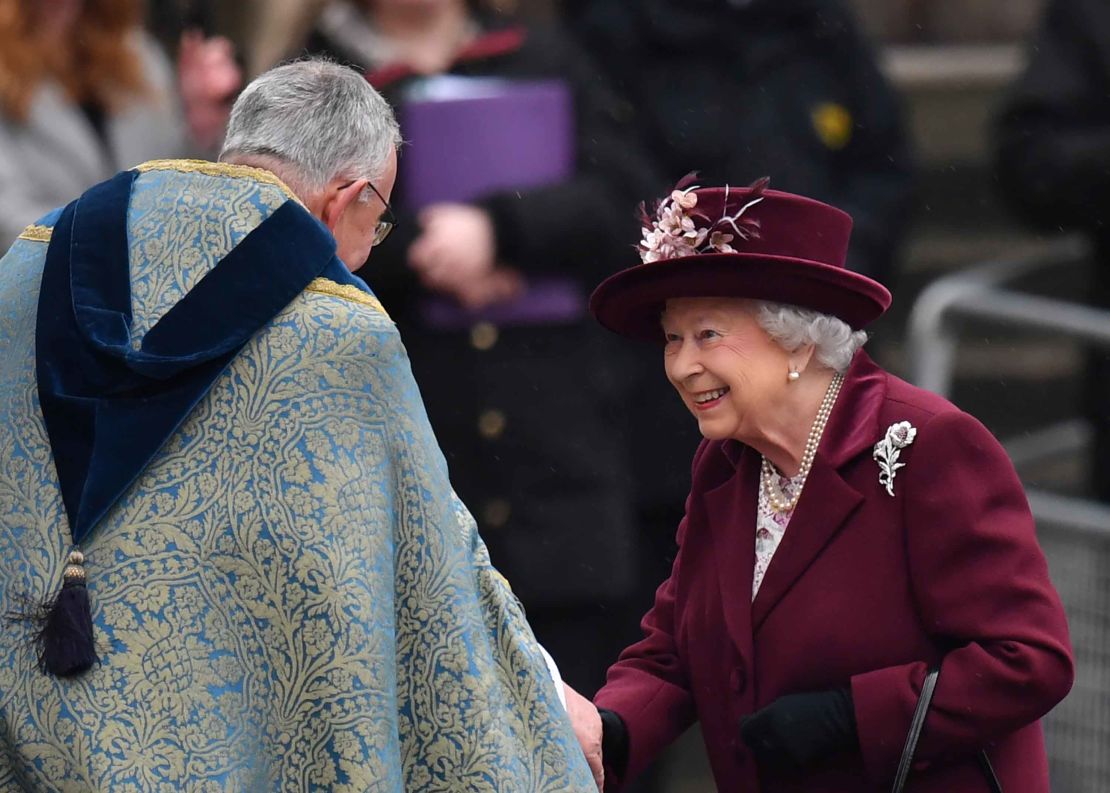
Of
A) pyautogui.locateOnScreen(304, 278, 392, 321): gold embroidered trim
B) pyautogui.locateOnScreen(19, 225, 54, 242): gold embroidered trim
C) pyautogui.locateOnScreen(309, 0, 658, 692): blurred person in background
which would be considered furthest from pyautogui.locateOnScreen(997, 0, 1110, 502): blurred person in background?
pyautogui.locateOnScreen(19, 225, 54, 242): gold embroidered trim

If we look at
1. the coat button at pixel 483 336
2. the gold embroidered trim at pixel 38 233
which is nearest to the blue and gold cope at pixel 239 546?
the gold embroidered trim at pixel 38 233

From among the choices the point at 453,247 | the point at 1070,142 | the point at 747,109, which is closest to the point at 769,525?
the point at 453,247

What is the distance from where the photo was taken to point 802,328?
3354mm

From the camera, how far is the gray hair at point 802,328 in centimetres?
334

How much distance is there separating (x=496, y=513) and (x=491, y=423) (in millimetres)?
217

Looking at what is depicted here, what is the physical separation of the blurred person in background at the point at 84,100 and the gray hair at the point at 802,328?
2.14m

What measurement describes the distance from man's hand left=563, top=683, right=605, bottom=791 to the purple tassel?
0.79 metres

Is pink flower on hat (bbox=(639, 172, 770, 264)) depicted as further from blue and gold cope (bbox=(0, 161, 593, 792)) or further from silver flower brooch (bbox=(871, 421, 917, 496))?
blue and gold cope (bbox=(0, 161, 593, 792))

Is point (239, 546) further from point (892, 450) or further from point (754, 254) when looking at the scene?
point (892, 450)

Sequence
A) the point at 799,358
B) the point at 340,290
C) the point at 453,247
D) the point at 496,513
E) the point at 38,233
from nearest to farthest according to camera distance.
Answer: the point at 340,290 → the point at 38,233 → the point at 799,358 → the point at 453,247 → the point at 496,513

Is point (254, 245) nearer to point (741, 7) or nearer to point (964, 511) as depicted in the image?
point (964, 511)

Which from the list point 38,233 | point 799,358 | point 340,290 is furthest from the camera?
point 799,358

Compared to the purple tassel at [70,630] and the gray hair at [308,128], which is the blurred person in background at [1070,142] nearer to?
the gray hair at [308,128]

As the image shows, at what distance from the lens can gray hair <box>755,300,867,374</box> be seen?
3.34 m
